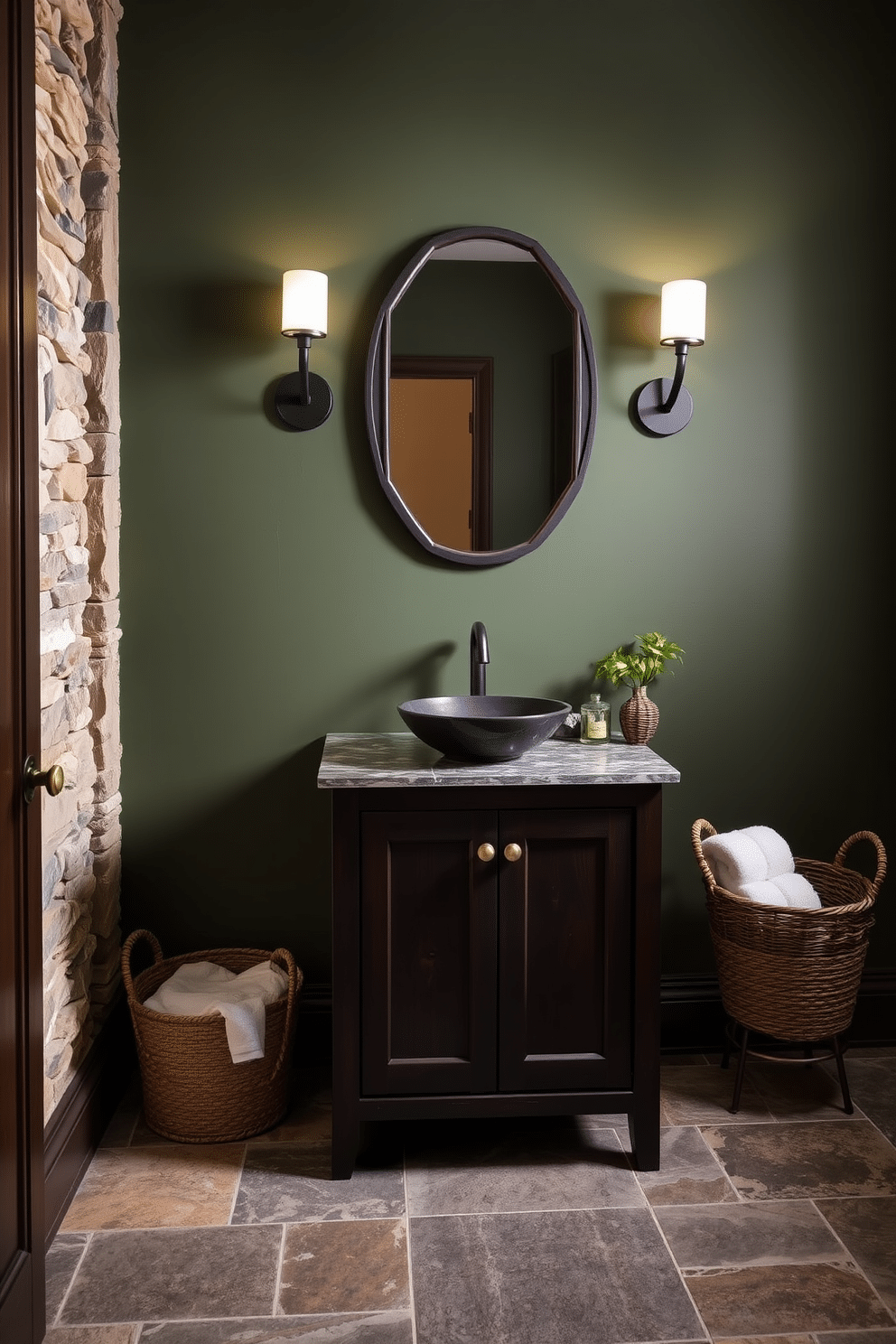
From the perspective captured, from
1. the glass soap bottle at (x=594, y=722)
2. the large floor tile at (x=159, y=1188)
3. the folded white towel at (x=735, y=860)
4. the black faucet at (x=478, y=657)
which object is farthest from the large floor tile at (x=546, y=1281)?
the black faucet at (x=478, y=657)

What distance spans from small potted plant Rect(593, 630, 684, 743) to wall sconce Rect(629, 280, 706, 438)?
54cm

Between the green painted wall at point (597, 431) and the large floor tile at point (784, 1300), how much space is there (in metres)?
1.02

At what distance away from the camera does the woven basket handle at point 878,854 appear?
261 centimetres

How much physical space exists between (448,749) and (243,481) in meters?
0.90

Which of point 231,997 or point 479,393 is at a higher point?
point 479,393

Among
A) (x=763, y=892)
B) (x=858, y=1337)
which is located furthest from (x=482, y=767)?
(x=858, y=1337)

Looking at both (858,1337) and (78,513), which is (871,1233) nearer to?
(858,1337)

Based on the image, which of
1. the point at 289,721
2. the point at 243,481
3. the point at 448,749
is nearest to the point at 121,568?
the point at 243,481

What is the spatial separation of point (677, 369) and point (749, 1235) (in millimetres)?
1905

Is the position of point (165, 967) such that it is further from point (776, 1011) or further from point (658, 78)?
point (658, 78)

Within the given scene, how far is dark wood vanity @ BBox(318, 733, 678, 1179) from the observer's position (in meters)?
2.28

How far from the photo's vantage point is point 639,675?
2.72 m

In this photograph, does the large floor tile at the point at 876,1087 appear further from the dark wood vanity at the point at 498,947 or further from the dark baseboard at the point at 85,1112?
the dark baseboard at the point at 85,1112

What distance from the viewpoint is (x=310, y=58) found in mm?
2674
